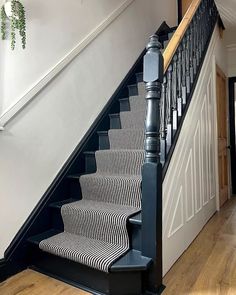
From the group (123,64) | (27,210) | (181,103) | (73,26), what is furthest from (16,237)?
(123,64)

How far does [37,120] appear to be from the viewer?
1.93 metres

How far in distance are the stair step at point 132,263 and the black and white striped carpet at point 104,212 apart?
3 centimetres

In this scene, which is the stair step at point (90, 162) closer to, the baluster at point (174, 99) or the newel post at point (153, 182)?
the baluster at point (174, 99)

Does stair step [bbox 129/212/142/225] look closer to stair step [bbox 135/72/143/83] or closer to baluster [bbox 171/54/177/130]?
baluster [bbox 171/54/177/130]

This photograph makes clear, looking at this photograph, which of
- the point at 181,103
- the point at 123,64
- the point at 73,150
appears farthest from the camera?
the point at 123,64

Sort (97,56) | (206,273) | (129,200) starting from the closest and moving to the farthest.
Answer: (206,273), (129,200), (97,56)

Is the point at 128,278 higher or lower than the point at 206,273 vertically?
higher

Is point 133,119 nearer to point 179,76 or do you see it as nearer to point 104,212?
point 179,76

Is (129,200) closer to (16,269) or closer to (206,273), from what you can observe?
(206,273)

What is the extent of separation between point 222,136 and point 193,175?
172cm

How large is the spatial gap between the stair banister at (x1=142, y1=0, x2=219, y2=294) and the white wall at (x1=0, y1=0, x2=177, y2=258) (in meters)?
Result: 0.85

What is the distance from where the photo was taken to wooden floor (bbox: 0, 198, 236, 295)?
150 cm

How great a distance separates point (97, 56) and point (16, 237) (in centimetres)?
179

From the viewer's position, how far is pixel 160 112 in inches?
67.2
